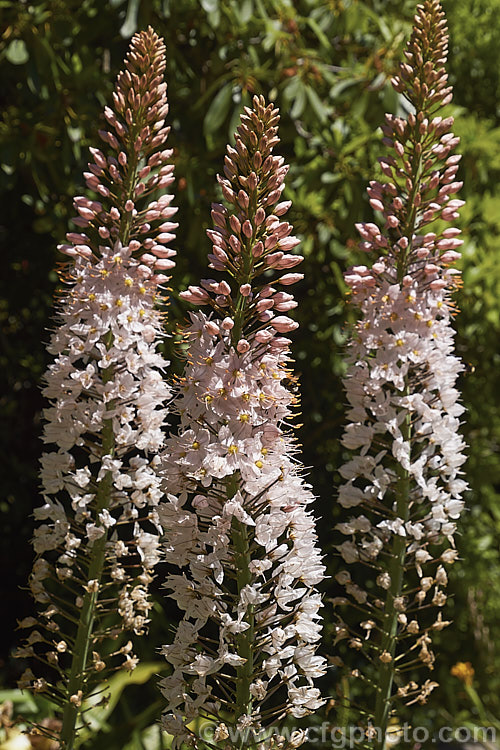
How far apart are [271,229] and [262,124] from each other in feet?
0.81

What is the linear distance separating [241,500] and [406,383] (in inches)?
31.7

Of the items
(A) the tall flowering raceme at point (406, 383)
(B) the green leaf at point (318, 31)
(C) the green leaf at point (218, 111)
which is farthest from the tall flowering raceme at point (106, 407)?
(B) the green leaf at point (318, 31)

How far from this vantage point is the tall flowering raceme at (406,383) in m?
2.27

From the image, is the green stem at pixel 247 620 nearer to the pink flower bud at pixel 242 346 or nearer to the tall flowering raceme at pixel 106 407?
the pink flower bud at pixel 242 346

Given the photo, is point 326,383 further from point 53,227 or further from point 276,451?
point 276,451

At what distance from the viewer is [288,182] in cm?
418

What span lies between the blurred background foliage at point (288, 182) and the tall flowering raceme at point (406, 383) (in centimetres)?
67

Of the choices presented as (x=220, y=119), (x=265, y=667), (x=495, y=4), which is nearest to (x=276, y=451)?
(x=265, y=667)

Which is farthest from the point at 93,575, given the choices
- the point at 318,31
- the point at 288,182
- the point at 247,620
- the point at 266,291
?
the point at 318,31

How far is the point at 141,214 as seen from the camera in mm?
2295

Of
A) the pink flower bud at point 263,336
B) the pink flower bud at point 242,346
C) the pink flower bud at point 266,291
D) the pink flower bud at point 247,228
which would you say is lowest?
the pink flower bud at point 242,346

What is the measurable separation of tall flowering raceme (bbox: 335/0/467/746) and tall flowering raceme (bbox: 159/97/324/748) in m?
0.50

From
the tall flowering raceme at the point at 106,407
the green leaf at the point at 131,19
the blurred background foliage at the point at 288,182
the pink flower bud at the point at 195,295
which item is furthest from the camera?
the blurred background foliage at the point at 288,182

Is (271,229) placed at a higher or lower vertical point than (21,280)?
lower
